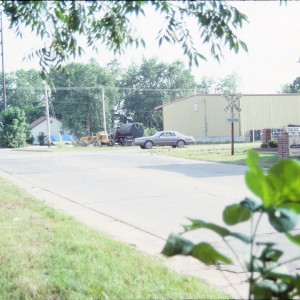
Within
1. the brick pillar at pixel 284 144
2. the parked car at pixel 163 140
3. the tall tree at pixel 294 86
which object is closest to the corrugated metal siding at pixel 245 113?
the parked car at pixel 163 140

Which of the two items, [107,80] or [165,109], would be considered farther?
[107,80]

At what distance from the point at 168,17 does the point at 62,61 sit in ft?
3.46

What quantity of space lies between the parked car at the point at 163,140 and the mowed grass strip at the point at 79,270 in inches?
1318

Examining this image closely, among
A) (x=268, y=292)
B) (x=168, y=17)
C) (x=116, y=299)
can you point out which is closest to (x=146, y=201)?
(x=116, y=299)

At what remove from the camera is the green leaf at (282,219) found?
1.20 m

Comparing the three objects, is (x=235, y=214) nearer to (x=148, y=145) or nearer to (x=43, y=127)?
(x=148, y=145)

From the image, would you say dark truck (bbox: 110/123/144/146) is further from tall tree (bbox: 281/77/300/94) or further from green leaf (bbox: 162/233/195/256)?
tall tree (bbox: 281/77/300/94)

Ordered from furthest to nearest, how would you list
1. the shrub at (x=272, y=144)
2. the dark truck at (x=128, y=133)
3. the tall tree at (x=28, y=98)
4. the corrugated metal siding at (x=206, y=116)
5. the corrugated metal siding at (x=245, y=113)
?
the tall tree at (x=28, y=98) → the corrugated metal siding at (x=206, y=116) → the corrugated metal siding at (x=245, y=113) → the dark truck at (x=128, y=133) → the shrub at (x=272, y=144)

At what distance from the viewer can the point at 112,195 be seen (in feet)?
38.2

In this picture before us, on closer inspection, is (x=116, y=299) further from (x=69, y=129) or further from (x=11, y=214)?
(x=69, y=129)

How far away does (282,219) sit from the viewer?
1212mm

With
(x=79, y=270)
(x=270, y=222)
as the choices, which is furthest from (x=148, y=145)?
(x=270, y=222)

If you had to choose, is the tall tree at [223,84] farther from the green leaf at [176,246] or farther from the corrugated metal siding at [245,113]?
the green leaf at [176,246]

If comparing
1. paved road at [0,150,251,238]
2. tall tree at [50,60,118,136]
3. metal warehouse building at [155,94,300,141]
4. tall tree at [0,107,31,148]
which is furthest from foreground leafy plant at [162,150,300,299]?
tall tree at [50,60,118,136]
